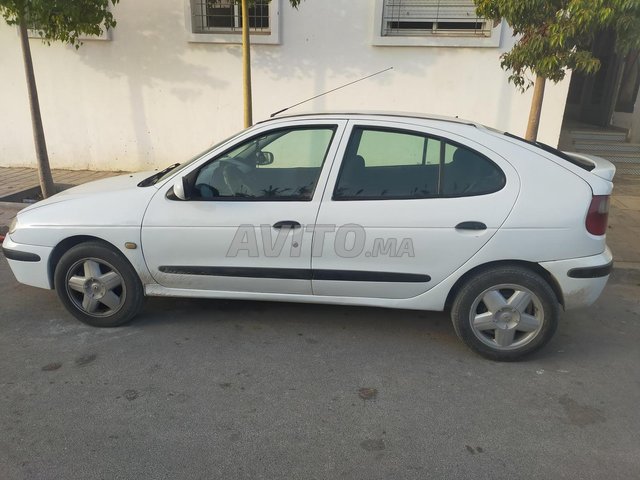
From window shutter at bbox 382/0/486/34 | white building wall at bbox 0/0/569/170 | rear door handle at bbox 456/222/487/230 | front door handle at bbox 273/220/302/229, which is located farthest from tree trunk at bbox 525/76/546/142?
front door handle at bbox 273/220/302/229

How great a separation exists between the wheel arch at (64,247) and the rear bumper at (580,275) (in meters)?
2.92

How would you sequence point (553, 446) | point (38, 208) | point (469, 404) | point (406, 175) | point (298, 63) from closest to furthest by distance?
point (553, 446), point (469, 404), point (406, 175), point (38, 208), point (298, 63)

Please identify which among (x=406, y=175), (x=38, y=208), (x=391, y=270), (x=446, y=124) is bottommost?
(x=391, y=270)

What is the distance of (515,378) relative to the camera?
296 cm

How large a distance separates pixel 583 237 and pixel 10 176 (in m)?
8.50

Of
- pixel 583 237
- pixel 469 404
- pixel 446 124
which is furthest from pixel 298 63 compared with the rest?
pixel 469 404

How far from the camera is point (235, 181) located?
10.7 ft

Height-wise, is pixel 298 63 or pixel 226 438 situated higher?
pixel 298 63

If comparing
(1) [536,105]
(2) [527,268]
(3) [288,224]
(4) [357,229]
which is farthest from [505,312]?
(1) [536,105]

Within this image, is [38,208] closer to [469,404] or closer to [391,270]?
[391,270]

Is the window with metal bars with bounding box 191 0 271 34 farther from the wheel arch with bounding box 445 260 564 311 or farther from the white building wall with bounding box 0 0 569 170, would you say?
the wheel arch with bounding box 445 260 564 311

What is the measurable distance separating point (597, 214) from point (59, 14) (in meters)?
5.99

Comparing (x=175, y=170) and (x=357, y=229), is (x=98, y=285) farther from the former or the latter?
(x=357, y=229)

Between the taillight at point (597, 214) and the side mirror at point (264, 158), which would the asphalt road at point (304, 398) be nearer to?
the taillight at point (597, 214)
